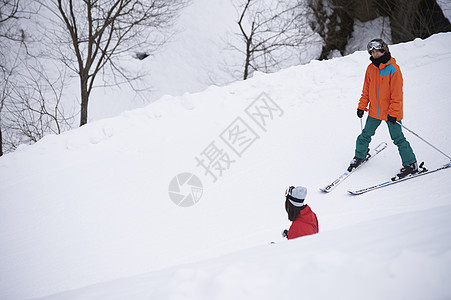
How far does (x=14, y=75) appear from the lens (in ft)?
34.2

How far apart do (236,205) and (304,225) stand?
5.16 feet

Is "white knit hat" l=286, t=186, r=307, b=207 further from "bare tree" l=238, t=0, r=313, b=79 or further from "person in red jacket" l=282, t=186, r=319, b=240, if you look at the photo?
"bare tree" l=238, t=0, r=313, b=79

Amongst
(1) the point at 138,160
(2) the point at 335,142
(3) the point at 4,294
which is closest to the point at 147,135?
(1) the point at 138,160

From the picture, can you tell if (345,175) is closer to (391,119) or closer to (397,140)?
(397,140)

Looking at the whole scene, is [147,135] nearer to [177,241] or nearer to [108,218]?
[108,218]

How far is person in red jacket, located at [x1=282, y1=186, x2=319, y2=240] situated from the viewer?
2.53 metres

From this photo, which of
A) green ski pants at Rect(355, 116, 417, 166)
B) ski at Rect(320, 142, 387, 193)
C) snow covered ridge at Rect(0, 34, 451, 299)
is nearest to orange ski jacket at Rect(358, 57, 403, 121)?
green ski pants at Rect(355, 116, 417, 166)

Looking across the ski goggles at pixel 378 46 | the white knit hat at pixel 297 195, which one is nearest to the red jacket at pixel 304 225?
the white knit hat at pixel 297 195

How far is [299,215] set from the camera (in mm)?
2588

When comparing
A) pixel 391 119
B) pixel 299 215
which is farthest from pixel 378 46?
pixel 299 215

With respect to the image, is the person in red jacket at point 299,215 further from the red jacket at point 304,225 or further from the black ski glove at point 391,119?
the black ski glove at point 391,119

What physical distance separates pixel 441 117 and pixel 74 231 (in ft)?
20.9

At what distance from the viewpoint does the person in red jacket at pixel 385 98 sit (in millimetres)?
3475

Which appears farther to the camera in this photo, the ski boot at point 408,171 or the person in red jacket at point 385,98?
the ski boot at point 408,171
